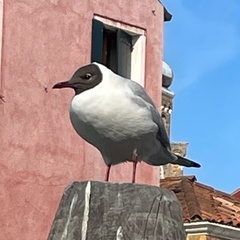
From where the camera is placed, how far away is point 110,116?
5.71 m

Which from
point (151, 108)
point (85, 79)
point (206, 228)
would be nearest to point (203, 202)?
point (206, 228)

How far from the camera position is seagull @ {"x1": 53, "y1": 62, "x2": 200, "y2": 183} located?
18.5 ft

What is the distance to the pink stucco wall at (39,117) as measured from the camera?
14617 millimetres

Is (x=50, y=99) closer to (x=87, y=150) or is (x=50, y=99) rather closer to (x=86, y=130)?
(x=87, y=150)

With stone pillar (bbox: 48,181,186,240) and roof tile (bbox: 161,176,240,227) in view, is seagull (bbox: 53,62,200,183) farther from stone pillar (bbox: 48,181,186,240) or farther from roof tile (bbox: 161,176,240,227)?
roof tile (bbox: 161,176,240,227)

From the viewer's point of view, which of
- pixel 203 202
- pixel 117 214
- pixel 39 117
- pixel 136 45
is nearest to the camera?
pixel 117 214

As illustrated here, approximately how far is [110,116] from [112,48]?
10.5 m

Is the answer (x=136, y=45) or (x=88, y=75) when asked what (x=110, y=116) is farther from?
(x=136, y=45)

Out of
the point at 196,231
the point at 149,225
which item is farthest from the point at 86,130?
the point at 196,231

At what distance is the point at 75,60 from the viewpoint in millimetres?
15562

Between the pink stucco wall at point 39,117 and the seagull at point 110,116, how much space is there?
28.1ft

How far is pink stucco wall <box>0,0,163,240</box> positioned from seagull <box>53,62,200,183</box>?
855cm

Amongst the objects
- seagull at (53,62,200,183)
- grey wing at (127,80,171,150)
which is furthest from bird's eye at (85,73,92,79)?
grey wing at (127,80,171,150)

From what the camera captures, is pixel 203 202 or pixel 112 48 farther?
pixel 203 202
